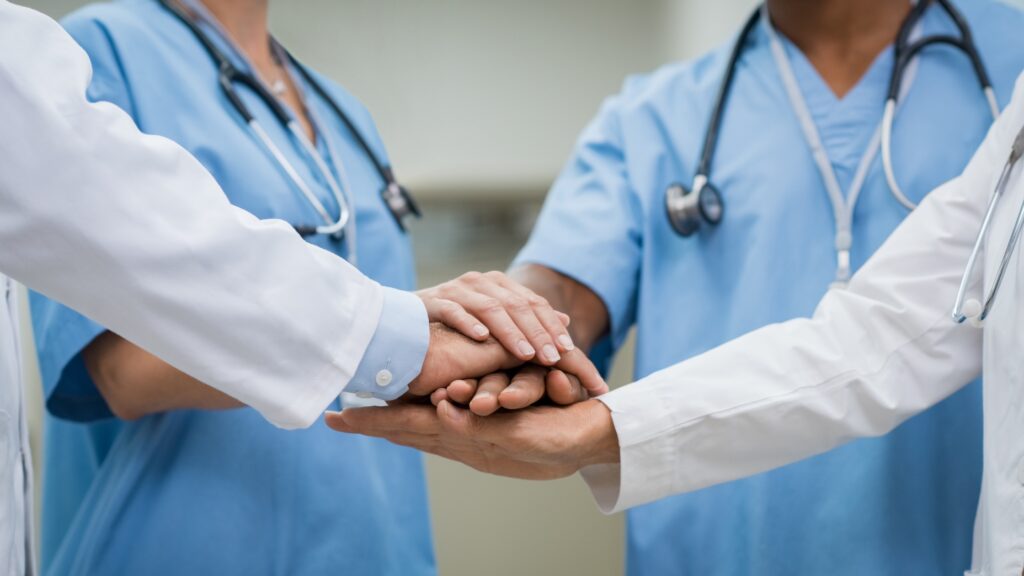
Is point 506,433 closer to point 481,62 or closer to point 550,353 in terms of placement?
point 550,353

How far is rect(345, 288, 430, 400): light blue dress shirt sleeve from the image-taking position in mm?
850

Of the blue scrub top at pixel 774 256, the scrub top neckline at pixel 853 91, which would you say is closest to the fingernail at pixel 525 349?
the blue scrub top at pixel 774 256

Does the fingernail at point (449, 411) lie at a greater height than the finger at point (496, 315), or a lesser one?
lesser

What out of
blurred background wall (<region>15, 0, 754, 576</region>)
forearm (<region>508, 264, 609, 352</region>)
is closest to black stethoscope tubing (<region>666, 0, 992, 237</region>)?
forearm (<region>508, 264, 609, 352</region>)

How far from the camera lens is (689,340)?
1.18 m

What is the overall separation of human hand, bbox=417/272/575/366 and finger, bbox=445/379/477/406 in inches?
2.2

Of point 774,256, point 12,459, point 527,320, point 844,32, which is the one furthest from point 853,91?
point 12,459

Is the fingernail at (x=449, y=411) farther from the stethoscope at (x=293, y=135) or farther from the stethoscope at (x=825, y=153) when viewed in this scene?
the stethoscope at (x=825, y=153)

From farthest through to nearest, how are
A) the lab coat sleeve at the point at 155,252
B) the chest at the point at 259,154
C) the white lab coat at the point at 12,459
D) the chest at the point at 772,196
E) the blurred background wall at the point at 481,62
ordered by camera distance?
the blurred background wall at the point at 481,62
the chest at the point at 772,196
the chest at the point at 259,154
the white lab coat at the point at 12,459
the lab coat sleeve at the point at 155,252

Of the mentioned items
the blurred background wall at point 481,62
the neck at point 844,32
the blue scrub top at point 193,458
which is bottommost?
the blurred background wall at point 481,62

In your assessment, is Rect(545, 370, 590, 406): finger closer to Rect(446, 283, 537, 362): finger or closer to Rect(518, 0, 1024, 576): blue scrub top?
Rect(446, 283, 537, 362): finger

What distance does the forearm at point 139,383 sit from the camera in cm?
93

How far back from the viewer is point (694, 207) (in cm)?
116

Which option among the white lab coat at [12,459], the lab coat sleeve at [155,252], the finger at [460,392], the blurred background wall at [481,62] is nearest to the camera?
the lab coat sleeve at [155,252]
